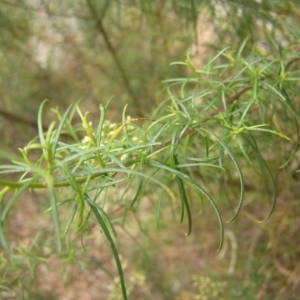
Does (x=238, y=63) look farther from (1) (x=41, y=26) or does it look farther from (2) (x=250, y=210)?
(1) (x=41, y=26)

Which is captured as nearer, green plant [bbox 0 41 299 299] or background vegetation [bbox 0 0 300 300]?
green plant [bbox 0 41 299 299]

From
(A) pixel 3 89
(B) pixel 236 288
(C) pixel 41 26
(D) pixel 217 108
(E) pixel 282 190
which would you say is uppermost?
(C) pixel 41 26

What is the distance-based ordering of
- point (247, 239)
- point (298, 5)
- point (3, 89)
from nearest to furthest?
point (298, 5)
point (247, 239)
point (3, 89)

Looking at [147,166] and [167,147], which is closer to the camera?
[167,147]

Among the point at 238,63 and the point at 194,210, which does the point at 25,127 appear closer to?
the point at 194,210

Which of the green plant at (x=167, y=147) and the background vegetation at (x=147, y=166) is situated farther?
the background vegetation at (x=147, y=166)

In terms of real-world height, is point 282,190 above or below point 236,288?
above

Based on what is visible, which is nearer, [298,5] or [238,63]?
[238,63]

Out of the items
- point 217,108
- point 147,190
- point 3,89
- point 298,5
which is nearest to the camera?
point 217,108

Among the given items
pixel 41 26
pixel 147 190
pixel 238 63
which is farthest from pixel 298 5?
pixel 41 26
